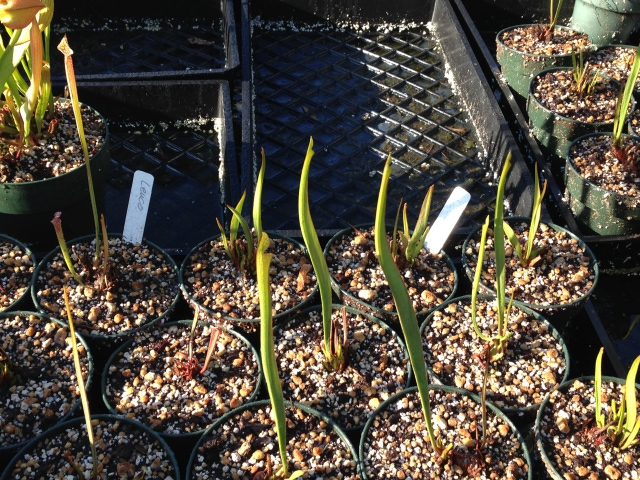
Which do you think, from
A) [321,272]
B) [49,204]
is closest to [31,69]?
[49,204]

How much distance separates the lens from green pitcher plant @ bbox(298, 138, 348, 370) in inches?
41.7

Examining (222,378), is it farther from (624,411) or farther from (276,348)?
(624,411)

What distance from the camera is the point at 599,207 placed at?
201 centimetres

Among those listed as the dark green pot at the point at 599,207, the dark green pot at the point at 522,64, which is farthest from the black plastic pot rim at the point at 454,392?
the dark green pot at the point at 522,64

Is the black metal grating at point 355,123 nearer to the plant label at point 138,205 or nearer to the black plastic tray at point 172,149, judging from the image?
the black plastic tray at point 172,149

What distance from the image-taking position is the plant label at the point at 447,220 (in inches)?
62.9

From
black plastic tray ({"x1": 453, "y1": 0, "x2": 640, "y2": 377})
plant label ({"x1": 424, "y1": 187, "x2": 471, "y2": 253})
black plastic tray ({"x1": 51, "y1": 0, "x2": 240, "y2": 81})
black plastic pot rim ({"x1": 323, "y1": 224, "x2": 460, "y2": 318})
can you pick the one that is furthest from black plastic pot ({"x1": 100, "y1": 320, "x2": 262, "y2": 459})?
black plastic tray ({"x1": 51, "y1": 0, "x2": 240, "y2": 81})

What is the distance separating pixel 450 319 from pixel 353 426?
385 mm

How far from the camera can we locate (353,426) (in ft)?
4.59

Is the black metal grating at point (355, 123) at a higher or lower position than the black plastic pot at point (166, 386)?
higher

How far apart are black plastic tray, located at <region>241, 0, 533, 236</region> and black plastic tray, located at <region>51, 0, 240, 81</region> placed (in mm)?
193

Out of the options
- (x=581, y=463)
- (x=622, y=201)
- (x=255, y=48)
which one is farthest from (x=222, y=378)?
(x=255, y=48)

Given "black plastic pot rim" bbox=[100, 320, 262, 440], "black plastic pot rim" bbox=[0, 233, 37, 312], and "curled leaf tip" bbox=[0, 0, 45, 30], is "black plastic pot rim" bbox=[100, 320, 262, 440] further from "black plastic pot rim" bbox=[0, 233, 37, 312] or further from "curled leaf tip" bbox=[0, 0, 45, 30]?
"curled leaf tip" bbox=[0, 0, 45, 30]

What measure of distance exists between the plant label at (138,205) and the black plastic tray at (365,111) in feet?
1.24
